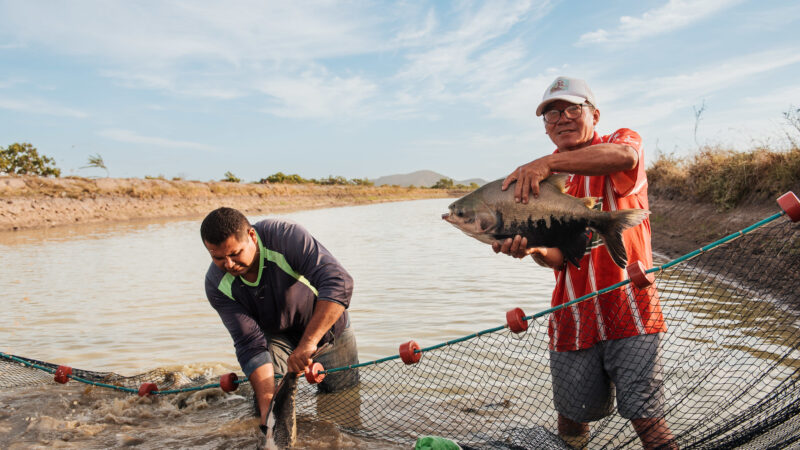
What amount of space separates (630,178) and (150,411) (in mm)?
4277

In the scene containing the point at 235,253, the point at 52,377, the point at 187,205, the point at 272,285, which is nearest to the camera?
the point at 235,253

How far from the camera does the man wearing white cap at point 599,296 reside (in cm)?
249

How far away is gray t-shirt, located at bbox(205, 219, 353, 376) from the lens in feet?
12.7

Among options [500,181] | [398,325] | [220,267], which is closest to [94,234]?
[398,325]

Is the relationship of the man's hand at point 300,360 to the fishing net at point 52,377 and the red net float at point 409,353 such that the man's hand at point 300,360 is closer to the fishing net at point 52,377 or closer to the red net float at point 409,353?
the red net float at point 409,353

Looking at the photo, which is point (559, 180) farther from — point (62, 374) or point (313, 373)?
point (62, 374)

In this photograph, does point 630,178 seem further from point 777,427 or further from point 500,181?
point 777,427

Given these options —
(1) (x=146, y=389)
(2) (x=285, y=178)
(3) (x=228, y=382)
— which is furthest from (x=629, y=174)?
(2) (x=285, y=178)

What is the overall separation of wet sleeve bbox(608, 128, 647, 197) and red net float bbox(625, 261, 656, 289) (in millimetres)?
375

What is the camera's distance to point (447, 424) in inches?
165

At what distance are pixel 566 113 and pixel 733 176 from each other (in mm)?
10557

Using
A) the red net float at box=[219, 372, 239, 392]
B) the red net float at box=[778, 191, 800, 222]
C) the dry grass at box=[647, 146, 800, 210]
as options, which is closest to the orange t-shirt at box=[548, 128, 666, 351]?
the red net float at box=[778, 191, 800, 222]

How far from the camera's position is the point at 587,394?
2848mm

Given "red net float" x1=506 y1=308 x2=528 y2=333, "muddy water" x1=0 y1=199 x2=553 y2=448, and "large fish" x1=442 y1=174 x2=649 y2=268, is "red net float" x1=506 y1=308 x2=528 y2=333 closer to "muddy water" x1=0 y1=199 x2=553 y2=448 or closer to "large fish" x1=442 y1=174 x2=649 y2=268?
"large fish" x1=442 y1=174 x2=649 y2=268
